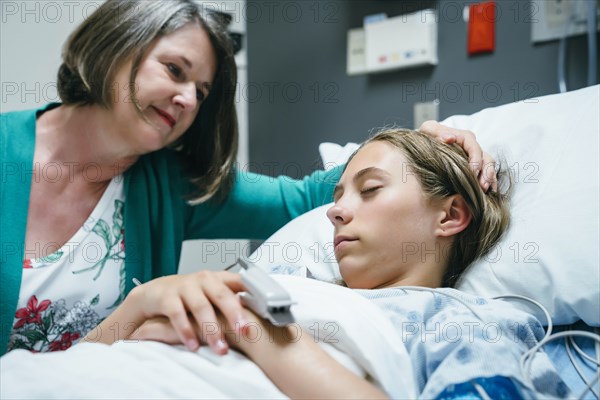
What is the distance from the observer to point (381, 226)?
993 millimetres

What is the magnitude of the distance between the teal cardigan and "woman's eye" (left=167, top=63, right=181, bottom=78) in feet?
0.84

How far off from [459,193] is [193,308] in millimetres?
588

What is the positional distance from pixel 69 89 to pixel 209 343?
974 millimetres

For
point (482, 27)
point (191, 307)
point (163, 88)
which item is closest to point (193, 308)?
point (191, 307)

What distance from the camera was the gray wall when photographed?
59.9 inches

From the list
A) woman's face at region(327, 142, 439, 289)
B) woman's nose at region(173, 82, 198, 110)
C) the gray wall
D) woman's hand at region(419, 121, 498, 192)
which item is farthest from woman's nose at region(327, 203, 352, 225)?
the gray wall

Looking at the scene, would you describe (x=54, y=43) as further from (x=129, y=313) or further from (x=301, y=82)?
(x=129, y=313)

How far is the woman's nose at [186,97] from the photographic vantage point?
129 cm

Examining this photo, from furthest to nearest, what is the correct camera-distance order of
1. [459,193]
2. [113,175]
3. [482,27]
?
1. [482,27]
2. [113,175]
3. [459,193]

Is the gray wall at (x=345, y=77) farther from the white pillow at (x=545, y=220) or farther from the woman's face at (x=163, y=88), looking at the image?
the woman's face at (x=163, y=88)

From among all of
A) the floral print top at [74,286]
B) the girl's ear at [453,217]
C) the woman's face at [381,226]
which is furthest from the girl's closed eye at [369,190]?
the floral print top at [74,286]

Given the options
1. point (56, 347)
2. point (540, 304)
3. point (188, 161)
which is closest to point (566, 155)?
point (540, 304)

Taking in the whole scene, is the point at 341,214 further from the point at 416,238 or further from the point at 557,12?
the point at 557,12

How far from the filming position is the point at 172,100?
1297 millimetres
